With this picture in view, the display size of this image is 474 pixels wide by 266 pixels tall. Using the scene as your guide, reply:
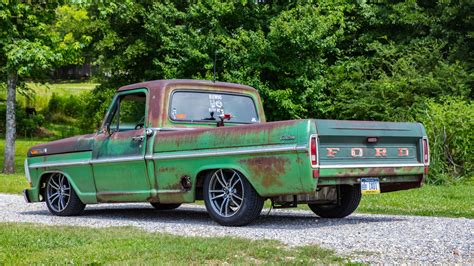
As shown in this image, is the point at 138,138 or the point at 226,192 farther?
the point at 138,138

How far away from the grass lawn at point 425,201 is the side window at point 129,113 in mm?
3680

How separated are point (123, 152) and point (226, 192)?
73.9 inches

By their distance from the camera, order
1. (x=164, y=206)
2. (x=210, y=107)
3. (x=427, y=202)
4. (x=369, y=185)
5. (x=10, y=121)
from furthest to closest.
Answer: (x=10, y=121) < (x=427, y=202) < (x=164, y=206) < (x=210, y=107) < (x=369, y=185)

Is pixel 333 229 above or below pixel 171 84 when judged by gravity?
below

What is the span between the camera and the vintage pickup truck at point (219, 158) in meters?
8.94

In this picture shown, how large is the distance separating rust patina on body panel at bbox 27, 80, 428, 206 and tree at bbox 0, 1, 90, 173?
8895 millimetres

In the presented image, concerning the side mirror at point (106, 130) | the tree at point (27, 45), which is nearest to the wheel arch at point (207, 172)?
the side mirror at point (106, 130)

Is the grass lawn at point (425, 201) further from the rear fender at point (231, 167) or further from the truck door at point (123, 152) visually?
the truck door at point (123, 152)

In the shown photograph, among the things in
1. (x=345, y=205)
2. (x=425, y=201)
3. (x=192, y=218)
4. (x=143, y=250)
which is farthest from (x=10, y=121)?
(x=143, y=250)

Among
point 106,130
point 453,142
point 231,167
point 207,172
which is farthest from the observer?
point 453,142

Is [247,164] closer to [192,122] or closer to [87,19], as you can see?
[192,122]

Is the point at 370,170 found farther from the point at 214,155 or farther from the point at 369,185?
the point at 214,155

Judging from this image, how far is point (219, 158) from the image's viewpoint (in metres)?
9.57

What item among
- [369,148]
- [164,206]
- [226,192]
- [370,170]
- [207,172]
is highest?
[369,148]
